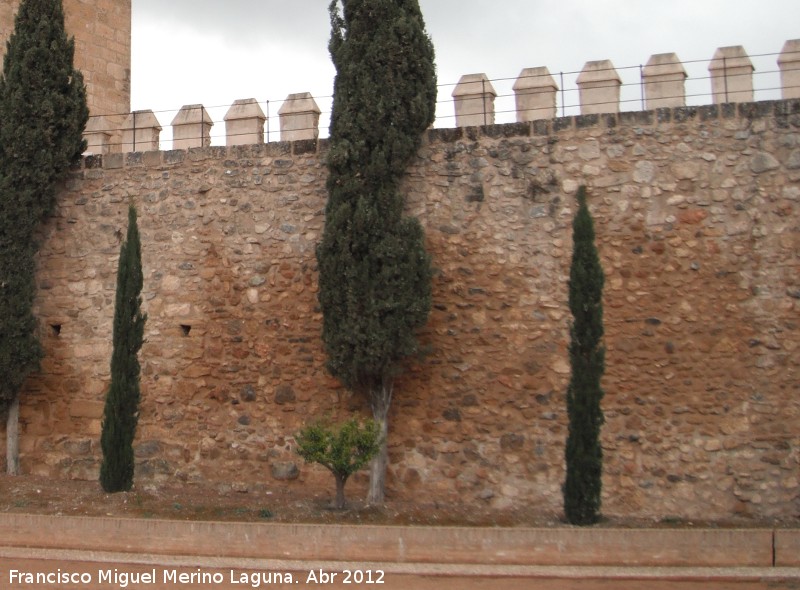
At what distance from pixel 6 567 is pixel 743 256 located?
721 cm

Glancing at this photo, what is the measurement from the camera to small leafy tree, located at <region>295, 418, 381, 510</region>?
31.0ft

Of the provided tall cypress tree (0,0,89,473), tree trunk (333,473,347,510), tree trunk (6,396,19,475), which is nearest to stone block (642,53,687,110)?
tree trunk (333,473,347,510)

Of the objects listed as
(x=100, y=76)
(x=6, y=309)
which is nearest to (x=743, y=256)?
(x=6, y=309)

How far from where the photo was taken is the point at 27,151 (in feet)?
37.5

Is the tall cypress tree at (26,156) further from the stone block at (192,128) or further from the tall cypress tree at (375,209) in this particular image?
the tall cypress tree at (375,209)

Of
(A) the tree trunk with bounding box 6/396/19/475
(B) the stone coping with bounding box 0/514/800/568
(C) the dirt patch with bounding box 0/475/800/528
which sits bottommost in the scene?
(C) the dirt patch with bounding box 0/475/800/528

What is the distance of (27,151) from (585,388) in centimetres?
682

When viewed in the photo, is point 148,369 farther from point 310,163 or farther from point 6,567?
point 6,567

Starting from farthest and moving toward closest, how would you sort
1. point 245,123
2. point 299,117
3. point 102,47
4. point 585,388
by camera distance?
1. point 102,47
2. point 245,123
3. point 299,117
4. point 585,388

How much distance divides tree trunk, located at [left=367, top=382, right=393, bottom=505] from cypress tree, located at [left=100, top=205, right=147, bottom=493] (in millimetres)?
A: 2524

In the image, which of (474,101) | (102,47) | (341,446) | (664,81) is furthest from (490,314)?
(102,47)

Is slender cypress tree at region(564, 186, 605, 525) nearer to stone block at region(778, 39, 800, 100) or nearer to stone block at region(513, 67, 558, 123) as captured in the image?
stone block at region(513, 67, 558, 123)

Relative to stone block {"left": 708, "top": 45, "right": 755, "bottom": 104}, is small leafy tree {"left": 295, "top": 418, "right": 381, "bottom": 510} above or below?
below

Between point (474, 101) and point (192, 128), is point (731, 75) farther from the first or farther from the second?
point (192, 128)
